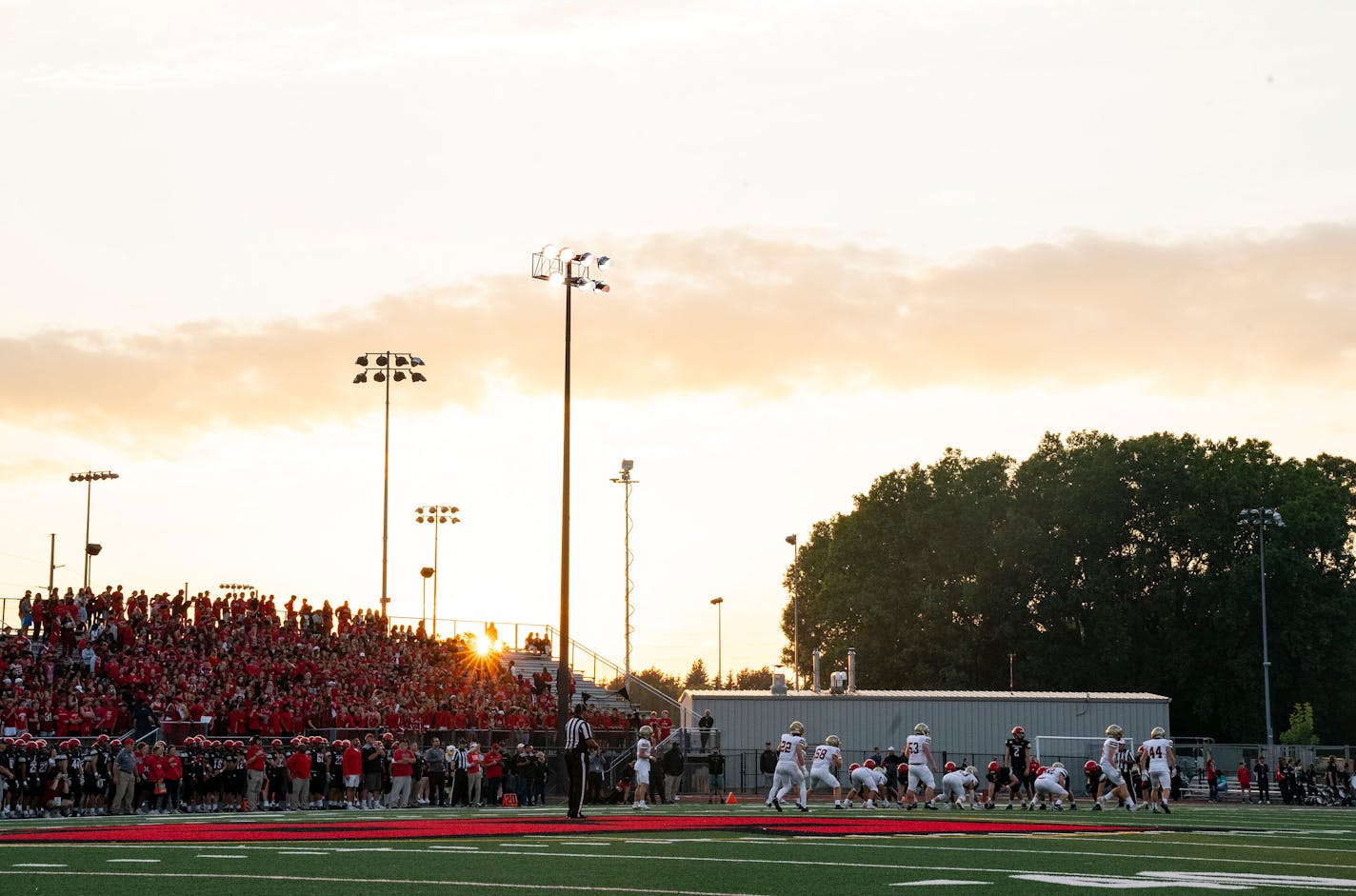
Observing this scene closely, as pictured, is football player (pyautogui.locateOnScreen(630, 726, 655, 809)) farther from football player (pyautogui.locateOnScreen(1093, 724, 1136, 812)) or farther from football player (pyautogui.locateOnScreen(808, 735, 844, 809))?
football player (pyautogui.locateOnScreen(1093, 724, 1136, 812))

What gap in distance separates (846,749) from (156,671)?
18.6 m

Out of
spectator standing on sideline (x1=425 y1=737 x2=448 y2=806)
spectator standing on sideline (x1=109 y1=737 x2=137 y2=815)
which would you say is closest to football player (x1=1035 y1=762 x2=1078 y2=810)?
spectator standing on sideline (x1=425 y1=737 x2=448 y2=806)

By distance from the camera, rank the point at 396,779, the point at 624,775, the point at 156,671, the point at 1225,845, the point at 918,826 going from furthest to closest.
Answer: the point at 624,775
the point at 156,671
the point at 396,779
the point at 918,826
the point at 1225,845

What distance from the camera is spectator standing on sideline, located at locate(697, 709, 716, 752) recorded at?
1649 inches

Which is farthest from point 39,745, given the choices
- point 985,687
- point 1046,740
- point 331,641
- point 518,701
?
point 985,687

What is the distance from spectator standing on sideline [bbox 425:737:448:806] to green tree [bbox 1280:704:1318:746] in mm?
39608

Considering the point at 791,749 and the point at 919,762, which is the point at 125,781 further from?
the point at 919,762

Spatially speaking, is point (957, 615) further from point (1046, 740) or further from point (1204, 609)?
point (1046, 740)

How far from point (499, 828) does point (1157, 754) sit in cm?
1317

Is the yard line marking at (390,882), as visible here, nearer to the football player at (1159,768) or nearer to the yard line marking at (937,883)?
the yard line marking at (937,883)

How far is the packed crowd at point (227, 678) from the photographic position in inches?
1307

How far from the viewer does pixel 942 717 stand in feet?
149

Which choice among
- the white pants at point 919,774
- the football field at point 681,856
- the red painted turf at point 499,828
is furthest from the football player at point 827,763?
the red painted turf at point 499,828

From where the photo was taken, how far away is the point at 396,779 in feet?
106
